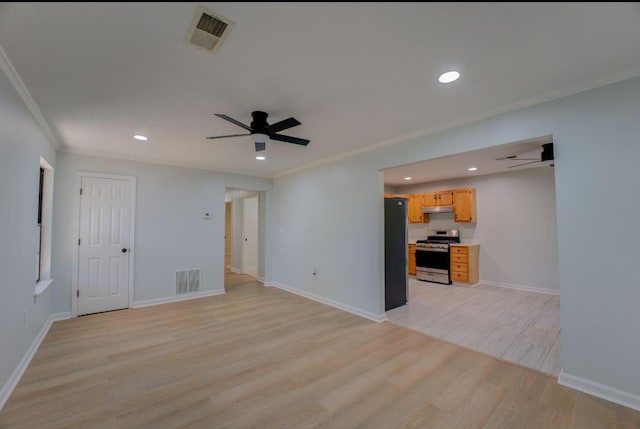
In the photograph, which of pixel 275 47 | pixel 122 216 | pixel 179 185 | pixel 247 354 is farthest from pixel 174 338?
pixel 275 47

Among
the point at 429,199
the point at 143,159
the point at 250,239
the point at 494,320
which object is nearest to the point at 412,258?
the point at 429,199

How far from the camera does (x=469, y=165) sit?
17.1ft

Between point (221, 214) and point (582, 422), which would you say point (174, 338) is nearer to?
point (221, 214)

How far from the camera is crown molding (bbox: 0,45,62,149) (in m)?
1.87

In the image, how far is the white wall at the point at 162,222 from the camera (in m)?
3.99

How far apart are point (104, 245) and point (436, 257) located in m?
6.60

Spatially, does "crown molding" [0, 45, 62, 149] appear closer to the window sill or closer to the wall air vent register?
the window sill

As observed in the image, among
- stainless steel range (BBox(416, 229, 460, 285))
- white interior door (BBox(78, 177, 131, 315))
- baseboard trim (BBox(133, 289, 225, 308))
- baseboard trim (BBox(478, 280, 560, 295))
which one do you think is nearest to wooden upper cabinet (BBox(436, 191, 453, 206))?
stainless steel range (BBox(416, 229, 460, 285))

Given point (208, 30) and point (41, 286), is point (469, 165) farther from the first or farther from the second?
point (41, 286)

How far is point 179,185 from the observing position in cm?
495

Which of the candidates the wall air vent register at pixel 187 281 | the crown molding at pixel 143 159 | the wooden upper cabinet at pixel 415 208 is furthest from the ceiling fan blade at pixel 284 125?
the wooden upper cabinet at pixel 415 208

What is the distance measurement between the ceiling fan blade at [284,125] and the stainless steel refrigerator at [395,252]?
2.29 metres

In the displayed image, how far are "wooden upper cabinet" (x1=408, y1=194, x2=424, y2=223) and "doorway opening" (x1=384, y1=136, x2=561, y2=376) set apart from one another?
3 cm

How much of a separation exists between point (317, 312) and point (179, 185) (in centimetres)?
342
